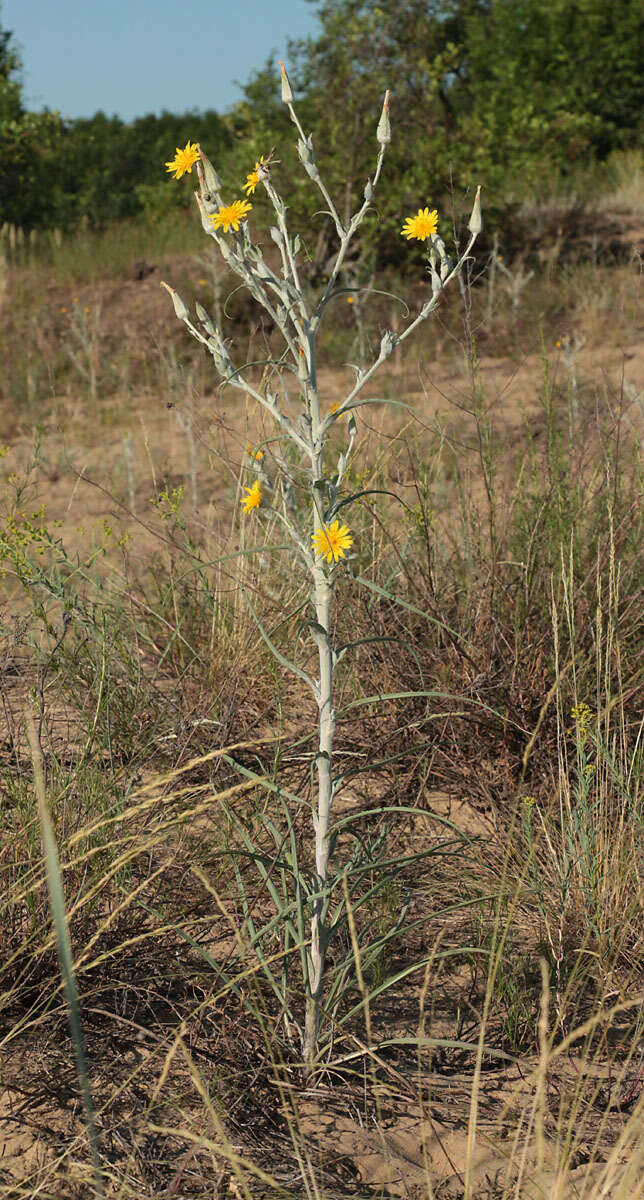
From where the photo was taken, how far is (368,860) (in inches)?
68.6

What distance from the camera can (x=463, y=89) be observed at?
16734 mm

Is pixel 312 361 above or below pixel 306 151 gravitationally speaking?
below

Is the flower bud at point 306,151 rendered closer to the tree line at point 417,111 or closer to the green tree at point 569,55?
the tree line at point 417,111

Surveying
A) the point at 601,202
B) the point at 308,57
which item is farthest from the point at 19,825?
the point at 601,202

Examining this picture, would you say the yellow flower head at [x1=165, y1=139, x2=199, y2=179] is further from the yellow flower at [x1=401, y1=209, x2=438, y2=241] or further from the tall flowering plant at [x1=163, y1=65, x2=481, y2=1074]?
the yellow flower at [x1=401, y1=209, x2=438, y2=241]

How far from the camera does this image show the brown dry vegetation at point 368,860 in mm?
1514

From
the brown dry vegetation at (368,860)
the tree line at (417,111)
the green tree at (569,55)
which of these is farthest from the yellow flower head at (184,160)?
the green tree at (569,55)

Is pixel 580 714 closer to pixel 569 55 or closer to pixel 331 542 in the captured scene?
pixel 331 542

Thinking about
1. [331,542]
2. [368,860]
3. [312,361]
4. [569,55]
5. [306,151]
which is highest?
[569,55]

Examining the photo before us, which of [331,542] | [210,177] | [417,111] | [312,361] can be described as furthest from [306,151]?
[417,111]

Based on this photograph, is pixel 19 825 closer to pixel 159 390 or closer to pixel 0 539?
pixel 0 539

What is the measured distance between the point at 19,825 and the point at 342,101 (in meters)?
7.70

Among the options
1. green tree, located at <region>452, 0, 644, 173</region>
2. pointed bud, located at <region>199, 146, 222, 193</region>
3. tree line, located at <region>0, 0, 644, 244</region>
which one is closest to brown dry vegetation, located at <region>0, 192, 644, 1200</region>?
pointed bud, located at <region>199, 146, 222, 193</region>

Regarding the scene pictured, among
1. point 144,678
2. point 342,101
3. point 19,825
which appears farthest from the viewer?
point 342,101
